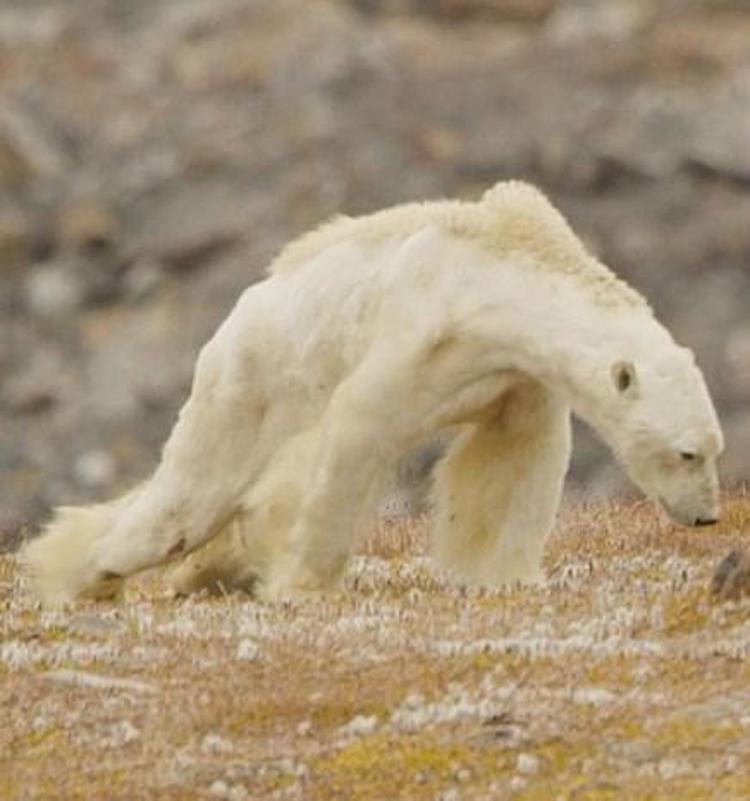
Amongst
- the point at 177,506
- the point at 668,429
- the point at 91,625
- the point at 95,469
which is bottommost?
the point at 95,469

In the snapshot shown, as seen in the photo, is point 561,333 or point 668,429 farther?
point 561,333

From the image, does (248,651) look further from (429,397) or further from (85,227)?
(85,227)

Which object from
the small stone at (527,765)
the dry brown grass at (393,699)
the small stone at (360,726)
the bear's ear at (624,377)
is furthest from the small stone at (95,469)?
the small stone at (527,765)

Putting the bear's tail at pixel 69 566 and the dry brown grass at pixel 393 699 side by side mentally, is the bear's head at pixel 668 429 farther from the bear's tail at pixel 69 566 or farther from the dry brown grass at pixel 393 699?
the bear's tail at pixel 69 566

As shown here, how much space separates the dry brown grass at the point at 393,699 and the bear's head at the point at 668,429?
0.71 metres

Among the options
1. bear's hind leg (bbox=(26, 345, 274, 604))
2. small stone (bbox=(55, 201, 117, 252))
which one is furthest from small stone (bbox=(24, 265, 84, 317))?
bear's hind leg (bbox=(26, 345, 274, 604))

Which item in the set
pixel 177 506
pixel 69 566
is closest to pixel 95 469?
pixel 69 566

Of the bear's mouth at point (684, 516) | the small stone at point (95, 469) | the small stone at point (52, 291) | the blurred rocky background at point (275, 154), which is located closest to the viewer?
the bear's mouth at point (684, 516)

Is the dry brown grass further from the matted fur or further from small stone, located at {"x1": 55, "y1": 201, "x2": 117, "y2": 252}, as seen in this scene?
→ small stone, located at {"x1": 55, "y1": 201, "x2": 117, "y2": 252}

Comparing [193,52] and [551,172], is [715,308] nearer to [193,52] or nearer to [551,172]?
[551,172]

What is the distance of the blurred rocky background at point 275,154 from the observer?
77.3m

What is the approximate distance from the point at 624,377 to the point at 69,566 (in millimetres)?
→ 3624

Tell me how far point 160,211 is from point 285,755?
77.1 meters

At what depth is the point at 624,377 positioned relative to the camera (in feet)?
63.8
